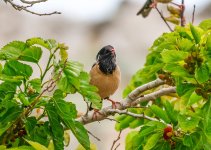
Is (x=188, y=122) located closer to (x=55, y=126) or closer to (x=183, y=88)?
(x=183, y=88)

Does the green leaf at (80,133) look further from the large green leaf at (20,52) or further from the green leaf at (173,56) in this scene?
the green leaf at (173,56)

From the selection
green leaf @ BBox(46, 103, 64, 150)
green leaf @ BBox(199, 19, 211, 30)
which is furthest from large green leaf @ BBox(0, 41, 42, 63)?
green leaf @ BBox(199, 19, 211, 30)

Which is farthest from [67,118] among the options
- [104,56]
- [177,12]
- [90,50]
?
[90,50]

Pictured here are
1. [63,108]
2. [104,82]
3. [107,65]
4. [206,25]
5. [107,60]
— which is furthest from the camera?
[107,60]

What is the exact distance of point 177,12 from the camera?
403 centimetres

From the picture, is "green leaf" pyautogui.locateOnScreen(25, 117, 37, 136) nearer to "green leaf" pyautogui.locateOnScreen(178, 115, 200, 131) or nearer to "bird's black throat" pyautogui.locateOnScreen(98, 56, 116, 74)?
"green leaf" pyautogui.locateOnScreen(178, 115, 200, 131)

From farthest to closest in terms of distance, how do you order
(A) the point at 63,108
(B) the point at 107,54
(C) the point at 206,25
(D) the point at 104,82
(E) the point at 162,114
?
(B) the point at 107,54 → (D) the point at 104,82 → (C) the point at 206,25 → (E) the point at 162,114 → (A) the point at 63,108

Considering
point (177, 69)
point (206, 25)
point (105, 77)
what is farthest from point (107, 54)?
point (177, 69)

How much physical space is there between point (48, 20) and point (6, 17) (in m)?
1.87

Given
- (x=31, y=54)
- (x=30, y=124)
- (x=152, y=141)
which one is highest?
(x=31, y=54)

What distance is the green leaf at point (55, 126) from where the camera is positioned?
103 inches

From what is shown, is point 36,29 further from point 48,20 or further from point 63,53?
point 63,53

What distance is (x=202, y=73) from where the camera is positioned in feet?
8.67

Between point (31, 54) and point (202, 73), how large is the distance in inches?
31.1
